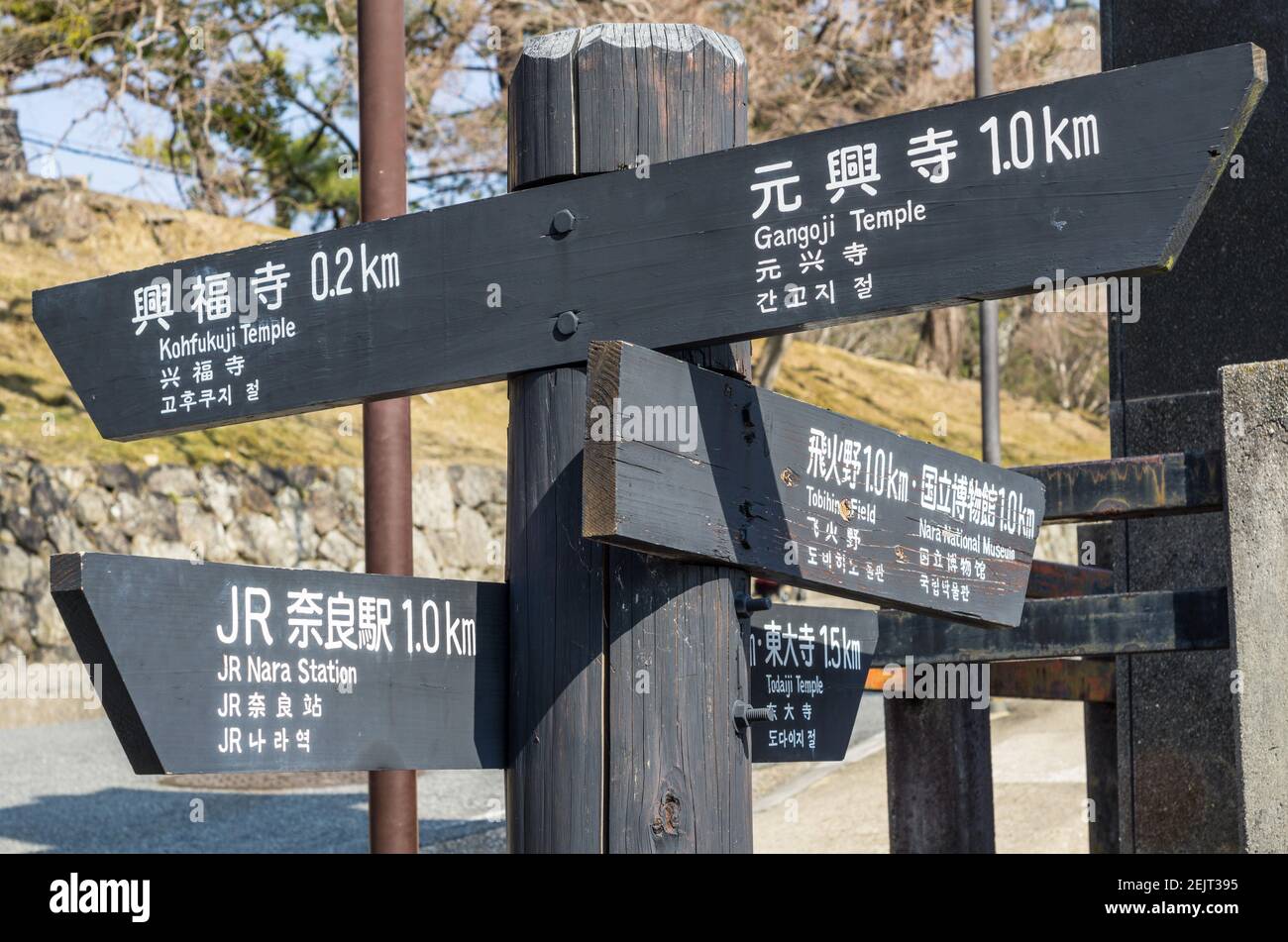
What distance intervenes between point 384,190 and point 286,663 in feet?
12.3

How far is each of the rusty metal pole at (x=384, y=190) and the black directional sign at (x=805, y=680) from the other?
108 inches

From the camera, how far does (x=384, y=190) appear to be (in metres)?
5.96

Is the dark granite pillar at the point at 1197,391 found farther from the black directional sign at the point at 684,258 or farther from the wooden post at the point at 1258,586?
the black directional sign at the point at 684,258

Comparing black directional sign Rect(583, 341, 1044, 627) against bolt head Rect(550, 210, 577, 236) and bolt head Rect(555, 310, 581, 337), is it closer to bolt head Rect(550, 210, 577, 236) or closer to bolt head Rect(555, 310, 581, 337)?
bolt head Rect(555, 310, 581, 337)

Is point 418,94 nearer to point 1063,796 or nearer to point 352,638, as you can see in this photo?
point 1063,796

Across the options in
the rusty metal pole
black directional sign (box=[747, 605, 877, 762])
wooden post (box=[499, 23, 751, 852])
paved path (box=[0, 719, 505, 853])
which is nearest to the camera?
wooden post (box=[499, 23, 751, 852])

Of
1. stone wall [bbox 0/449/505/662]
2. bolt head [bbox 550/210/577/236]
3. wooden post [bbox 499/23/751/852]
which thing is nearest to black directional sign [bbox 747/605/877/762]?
wooden post [bbox 499/23/751/852]

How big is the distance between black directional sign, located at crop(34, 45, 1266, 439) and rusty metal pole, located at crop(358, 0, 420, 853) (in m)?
2.80

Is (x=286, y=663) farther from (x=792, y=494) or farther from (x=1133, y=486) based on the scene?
(x=1133, y=486)

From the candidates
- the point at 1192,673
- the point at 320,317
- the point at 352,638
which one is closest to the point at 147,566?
the point at 352,638

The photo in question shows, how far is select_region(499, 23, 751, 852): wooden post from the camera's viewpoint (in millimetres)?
2736

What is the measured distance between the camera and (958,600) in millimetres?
3102

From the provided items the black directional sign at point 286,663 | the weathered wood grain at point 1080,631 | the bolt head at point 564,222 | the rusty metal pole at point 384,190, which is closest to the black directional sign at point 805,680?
the weathered wood grain at point 1080,631
